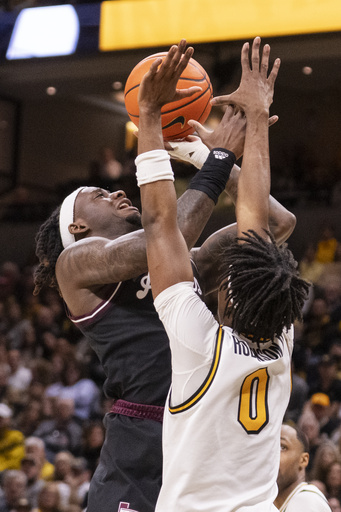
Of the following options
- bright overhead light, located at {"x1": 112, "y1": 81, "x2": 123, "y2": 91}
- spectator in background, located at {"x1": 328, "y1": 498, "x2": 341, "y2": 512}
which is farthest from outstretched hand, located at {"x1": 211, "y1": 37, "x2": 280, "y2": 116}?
bright overhead light, located at {"x1": 112, "y1": 81, "x2": 123, "y2": 91}

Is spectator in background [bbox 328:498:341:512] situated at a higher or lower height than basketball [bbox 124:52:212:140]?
lower

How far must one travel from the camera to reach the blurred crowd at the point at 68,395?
754cm

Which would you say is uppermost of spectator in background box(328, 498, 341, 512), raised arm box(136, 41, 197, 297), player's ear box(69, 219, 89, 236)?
raised arm box(136, 41, 197, 297)

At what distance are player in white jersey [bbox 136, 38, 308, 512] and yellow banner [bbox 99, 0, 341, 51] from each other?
7.98 metres

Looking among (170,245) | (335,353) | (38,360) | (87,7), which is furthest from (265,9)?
(170,245)

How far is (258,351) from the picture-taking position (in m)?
2.54

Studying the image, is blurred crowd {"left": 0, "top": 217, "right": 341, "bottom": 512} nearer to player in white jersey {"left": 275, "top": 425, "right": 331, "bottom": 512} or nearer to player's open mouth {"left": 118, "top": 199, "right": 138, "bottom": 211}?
player in white jersey {"left": 275, "top": 425, "right": 331, "bottom": 512}

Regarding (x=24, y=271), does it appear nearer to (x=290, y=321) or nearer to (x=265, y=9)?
(x=265, y=9)

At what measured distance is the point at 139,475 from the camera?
→ 10.3 ft

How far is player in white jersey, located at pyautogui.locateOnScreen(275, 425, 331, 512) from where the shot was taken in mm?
3523

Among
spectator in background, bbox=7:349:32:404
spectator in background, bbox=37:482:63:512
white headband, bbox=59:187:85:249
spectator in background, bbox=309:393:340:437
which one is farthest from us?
spectator in background, bbox=7:349:32:404

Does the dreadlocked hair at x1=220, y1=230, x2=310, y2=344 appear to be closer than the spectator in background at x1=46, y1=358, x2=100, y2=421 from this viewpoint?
Yes

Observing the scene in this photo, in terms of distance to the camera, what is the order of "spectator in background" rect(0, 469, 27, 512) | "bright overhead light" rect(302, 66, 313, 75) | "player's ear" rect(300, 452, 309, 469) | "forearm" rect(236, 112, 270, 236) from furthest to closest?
1. "bright overhead light" rect(302, 66, 313, 75)
2. "spectator in background" rect(0, 469, 27, 512)
3. "player's ear" rect(300, 452, 309, 469)
4. "forearm" rect(236, 112, 270, 236)

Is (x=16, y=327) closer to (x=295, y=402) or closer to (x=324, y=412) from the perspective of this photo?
(x=324, y=412)
